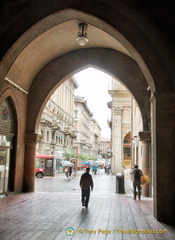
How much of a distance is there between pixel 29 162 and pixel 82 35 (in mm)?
6858

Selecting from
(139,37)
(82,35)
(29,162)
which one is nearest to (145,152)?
(29,162)

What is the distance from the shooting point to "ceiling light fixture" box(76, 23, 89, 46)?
10812 mm

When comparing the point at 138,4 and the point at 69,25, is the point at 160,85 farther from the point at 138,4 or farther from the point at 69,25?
the point at 69,25

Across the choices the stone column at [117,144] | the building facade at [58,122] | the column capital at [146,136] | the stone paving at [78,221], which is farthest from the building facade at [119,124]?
the stone paving at [78,221]

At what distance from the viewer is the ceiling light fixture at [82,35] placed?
35.5 ft

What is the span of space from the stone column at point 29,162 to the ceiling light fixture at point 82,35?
17.9 feet

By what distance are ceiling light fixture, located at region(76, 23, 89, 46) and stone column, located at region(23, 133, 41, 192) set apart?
17.9 feet

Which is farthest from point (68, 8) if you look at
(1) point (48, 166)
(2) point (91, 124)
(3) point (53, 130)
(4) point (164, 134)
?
(2) point (91, 124)

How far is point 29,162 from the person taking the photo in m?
14.1

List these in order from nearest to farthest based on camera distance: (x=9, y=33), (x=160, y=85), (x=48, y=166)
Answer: (x=160, y=85)
(x=9, y=33)
(x=48, y=166)

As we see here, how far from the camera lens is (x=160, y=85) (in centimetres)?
835

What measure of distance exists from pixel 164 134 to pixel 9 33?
5774 millimetres

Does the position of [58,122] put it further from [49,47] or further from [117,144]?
[49,47]

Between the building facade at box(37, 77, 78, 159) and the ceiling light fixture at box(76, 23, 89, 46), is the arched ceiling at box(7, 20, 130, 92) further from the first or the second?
the building facade at box(37, 77, 78, 159)
